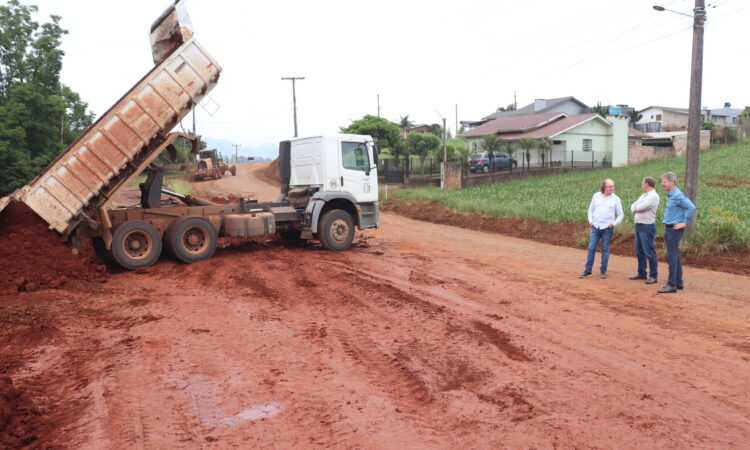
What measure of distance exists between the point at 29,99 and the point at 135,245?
33.3 metres

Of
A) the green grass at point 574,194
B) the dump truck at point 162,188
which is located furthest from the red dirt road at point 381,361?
the green grass at point 574,194

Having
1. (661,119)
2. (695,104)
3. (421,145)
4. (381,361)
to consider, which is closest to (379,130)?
(421,145)

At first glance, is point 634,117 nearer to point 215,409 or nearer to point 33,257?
point 33,257

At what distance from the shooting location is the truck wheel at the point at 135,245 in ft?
35.9

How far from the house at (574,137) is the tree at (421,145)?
10.3 feet

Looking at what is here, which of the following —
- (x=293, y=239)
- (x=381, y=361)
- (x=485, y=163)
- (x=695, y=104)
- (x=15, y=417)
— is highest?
(x=695, y=104)

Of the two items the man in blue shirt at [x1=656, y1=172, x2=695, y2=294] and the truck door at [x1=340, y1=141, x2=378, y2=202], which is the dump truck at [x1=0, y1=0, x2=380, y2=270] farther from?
the man in blue shirt at [x1=656, y1=172, x2=695, y2=294]

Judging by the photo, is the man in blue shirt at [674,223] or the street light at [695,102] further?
the street light at [695,102]

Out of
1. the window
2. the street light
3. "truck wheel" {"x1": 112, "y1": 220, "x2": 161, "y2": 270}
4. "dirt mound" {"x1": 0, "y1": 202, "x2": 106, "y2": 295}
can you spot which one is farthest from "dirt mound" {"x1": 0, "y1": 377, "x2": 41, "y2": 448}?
the street light

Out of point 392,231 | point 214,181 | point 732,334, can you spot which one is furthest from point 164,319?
point 214,181

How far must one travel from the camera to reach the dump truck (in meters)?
10.2

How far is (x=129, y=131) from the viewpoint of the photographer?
10719 mm

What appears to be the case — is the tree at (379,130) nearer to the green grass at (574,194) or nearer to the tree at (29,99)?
the green grass at (574,194)

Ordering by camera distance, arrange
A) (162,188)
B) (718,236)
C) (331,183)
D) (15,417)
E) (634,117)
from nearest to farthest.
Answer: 1. (15,417)
2. (162,188)
3. (718,236)
4. (331,183)
5. (634,117)
